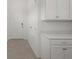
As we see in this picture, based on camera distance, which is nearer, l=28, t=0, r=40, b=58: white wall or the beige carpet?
l=28, t=0, r=40, b=58: white wall

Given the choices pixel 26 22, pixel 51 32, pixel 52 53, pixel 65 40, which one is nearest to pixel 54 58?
pixel 52 53

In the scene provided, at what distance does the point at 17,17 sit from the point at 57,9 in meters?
6.03

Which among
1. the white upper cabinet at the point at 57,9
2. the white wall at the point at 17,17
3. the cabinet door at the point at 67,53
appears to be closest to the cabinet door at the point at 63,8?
the white upper cabinet at the point at 57,9

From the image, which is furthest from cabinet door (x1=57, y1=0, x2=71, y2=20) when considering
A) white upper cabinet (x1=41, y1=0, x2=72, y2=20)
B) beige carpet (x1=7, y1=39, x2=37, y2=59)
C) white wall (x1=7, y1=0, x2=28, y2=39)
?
white wall (x1=7, y1=0, x2=28, y2=39)

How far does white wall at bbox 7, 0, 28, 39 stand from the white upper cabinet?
5.85m

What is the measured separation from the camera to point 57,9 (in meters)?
4.00

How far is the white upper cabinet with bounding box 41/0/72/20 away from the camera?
3.94m

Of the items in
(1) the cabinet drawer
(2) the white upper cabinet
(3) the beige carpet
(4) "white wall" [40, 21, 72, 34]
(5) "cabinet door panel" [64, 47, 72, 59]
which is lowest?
(3) the beige carpet

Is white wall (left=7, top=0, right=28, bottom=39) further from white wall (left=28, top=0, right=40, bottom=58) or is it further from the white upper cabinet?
the white upper cabinet

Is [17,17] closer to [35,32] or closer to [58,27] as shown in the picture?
[35,32]

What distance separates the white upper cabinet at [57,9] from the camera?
3941mm

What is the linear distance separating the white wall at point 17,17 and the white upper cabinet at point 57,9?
585 centimetres

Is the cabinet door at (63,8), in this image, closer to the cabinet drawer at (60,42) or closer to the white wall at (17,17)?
the cabinet drawer at (60,42)
